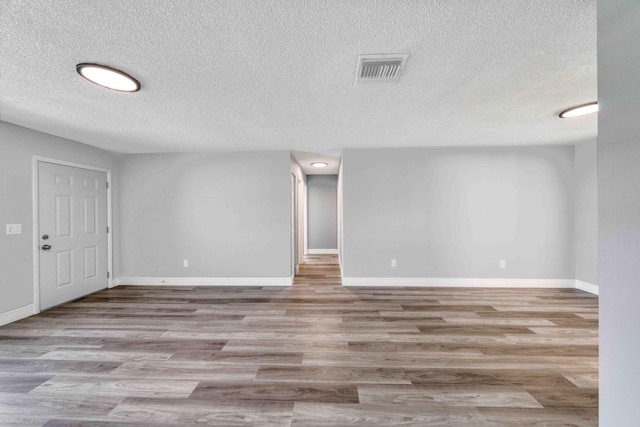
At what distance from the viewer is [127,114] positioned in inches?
109

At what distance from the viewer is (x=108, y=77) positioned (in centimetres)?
197

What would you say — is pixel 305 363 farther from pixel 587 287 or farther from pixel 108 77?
pixel 587 287

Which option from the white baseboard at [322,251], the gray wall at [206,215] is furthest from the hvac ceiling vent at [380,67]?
the white baseboard at [322,251]

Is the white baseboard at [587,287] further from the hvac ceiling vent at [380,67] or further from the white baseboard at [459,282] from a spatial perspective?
the hvac ceiling vent at [380,67]

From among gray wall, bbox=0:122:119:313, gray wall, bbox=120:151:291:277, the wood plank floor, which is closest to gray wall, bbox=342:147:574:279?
the wood plank floor

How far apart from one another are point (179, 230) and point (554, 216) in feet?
20.8

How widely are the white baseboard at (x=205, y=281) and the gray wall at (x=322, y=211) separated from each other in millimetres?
3711

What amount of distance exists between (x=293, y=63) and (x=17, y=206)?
3.82 metres

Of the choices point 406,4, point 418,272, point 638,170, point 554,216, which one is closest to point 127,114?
point 406,4

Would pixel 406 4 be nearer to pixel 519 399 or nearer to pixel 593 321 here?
pixel 519 399

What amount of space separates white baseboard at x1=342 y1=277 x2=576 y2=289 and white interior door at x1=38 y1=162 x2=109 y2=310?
13.5ft

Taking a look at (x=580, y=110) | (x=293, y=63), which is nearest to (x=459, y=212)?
(x=580, y=110)

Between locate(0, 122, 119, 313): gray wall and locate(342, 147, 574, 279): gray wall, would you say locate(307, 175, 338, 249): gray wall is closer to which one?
locate(342, 147, 574, 279): gray wall

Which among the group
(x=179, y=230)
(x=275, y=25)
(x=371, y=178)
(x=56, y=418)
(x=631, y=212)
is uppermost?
(x=275, y=25)
